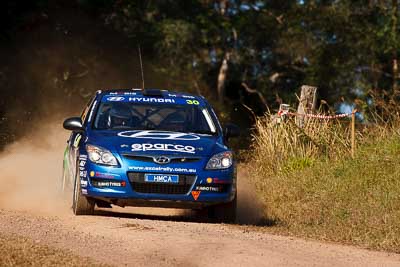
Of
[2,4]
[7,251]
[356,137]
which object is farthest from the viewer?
[2,4]

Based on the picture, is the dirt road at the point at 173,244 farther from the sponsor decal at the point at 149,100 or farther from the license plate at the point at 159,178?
the sponsor decal at the point at 149,100

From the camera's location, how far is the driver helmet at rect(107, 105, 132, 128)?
14.4 m

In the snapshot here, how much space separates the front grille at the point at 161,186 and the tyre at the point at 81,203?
0.63m

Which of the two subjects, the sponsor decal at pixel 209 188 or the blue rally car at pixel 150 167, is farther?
the sponsor decal at pixel 209 188

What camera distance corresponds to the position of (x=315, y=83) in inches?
1821

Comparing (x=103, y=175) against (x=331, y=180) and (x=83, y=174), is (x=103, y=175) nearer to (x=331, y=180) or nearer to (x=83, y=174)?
(x=83, y=174)

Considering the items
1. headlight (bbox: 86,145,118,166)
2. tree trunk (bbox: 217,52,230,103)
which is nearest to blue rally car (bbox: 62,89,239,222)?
headlight (bbox: 86,145,118,166)

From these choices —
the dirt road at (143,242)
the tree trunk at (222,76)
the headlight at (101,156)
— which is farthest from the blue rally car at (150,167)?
the tree trunk at (222,76)

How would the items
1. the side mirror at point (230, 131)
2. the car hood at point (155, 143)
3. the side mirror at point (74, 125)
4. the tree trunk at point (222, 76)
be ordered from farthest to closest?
the tree trunk at point (222, 76) < the side mirror at point (230, 131) < the side mirror at point (74, 125) < the car hood at point (155, 143)

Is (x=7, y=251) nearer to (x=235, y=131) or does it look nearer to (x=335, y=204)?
(x=235, y=131)

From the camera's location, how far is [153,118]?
573 inches

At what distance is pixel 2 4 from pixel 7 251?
20029 mm

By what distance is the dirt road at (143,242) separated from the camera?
10.3 m

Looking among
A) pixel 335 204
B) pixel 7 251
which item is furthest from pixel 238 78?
pixel 7 251
